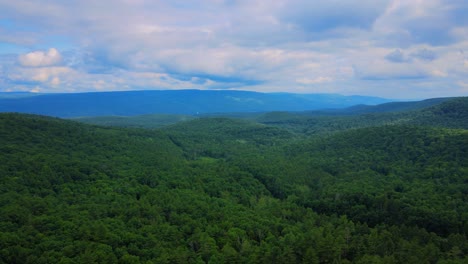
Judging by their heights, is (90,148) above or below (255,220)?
above

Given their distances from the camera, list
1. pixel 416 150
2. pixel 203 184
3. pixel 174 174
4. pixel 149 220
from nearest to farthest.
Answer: pixel 149 220 → pixel 203 184 → pixel 174 174 → pixel 416 150

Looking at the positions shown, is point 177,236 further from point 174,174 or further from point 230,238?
point 174,174

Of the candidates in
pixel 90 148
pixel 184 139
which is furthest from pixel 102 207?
pixel 184 139

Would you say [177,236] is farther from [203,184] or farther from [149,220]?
[203,184]

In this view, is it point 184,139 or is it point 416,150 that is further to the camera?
point 184,139

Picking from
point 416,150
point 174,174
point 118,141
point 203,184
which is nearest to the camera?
point 203,184

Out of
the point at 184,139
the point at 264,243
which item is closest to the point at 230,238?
the point at 264,243
